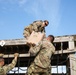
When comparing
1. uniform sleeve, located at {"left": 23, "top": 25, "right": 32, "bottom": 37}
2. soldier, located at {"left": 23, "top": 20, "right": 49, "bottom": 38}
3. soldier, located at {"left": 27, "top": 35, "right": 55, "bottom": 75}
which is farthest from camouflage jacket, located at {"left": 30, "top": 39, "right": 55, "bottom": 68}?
uniform sleeve, located at {"left": 23, "top": 25, "right": 32, "bottom": 37}

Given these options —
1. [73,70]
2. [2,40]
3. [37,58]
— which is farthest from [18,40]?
[37,58]

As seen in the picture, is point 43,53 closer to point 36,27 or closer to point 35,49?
point 35,49

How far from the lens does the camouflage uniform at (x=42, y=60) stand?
6.20m

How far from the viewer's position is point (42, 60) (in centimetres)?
622

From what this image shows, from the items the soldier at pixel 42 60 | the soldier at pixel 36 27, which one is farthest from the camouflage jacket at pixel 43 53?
the soldier at pixel 36 27

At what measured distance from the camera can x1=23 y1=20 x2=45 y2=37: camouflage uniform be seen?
704 cm

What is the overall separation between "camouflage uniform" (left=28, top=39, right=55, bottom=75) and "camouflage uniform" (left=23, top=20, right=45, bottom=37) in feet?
2.59

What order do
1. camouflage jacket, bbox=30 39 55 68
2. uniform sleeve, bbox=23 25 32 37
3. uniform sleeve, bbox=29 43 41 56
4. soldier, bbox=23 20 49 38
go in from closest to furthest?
uniform sleeve, bbox=29 43 41 56
camouflage jacket, bbox=30 39 55 68
soldier, bbox=23 20 49 38
uniform sleeve, bbox=23 25 32 37

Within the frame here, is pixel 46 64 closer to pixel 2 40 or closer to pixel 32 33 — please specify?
pixel 32 33

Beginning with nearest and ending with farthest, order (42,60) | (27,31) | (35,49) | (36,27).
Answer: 1. (35,49)
2. (42,60)
3. (36,27)
4. (27,31)

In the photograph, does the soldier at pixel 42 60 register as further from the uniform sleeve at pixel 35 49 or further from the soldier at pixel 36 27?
the soldier at pixel 36 27

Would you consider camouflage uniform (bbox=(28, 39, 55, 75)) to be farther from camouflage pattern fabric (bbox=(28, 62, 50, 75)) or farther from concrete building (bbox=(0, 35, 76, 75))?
concrete building (bbox=(0, 35, 76, 75))

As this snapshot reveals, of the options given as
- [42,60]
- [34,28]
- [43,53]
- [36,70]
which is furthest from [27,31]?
[36,70]

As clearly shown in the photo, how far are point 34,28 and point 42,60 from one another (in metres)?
1.15
